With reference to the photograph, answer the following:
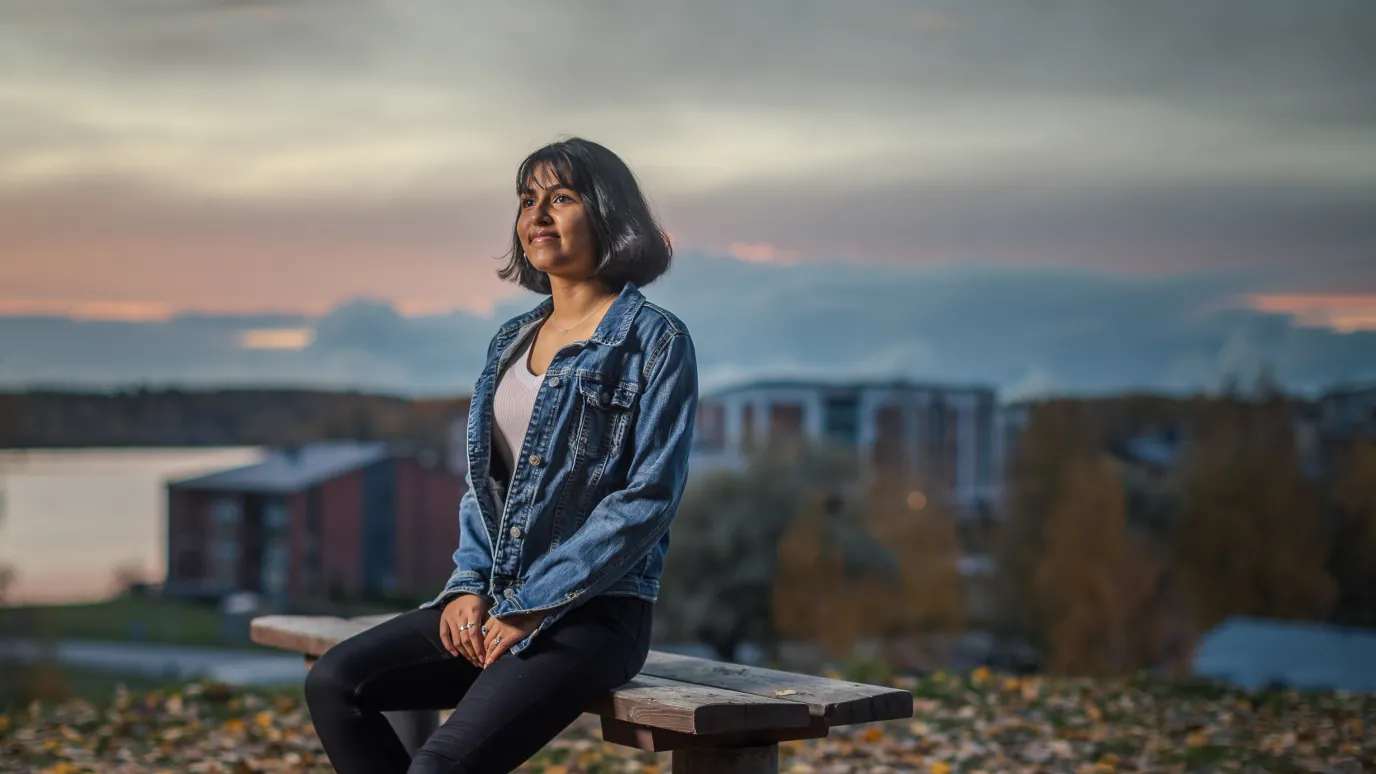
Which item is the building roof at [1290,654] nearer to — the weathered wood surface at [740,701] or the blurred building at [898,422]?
the weathered wood surface at [740,701]

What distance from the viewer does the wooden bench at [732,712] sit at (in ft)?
7.89

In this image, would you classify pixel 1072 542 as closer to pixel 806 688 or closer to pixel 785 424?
pixel 785 424

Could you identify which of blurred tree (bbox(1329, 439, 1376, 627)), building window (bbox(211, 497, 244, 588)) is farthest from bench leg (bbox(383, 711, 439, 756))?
building window (bbox(211, 497, 244, 588))

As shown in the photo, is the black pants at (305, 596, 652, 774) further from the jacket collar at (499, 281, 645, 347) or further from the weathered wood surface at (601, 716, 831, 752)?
the jacket collar at (499, 281, 645, 347)

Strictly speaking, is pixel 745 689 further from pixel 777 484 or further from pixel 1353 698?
pixel 777 484

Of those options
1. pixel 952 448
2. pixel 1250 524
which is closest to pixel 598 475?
pixel 1250 524

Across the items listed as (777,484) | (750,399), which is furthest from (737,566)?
(750,399)

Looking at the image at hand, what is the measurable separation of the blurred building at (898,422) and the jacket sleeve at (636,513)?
92.3ft

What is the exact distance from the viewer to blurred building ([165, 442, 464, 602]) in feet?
112

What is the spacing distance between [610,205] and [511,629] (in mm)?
857

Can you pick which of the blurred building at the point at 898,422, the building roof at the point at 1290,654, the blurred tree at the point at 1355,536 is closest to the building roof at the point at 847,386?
the blurred building at the point at 898,422

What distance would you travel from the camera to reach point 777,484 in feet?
88.1

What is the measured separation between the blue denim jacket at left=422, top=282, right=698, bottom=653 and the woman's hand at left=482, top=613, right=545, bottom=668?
0.05 ft

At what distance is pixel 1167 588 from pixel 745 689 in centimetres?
3055
